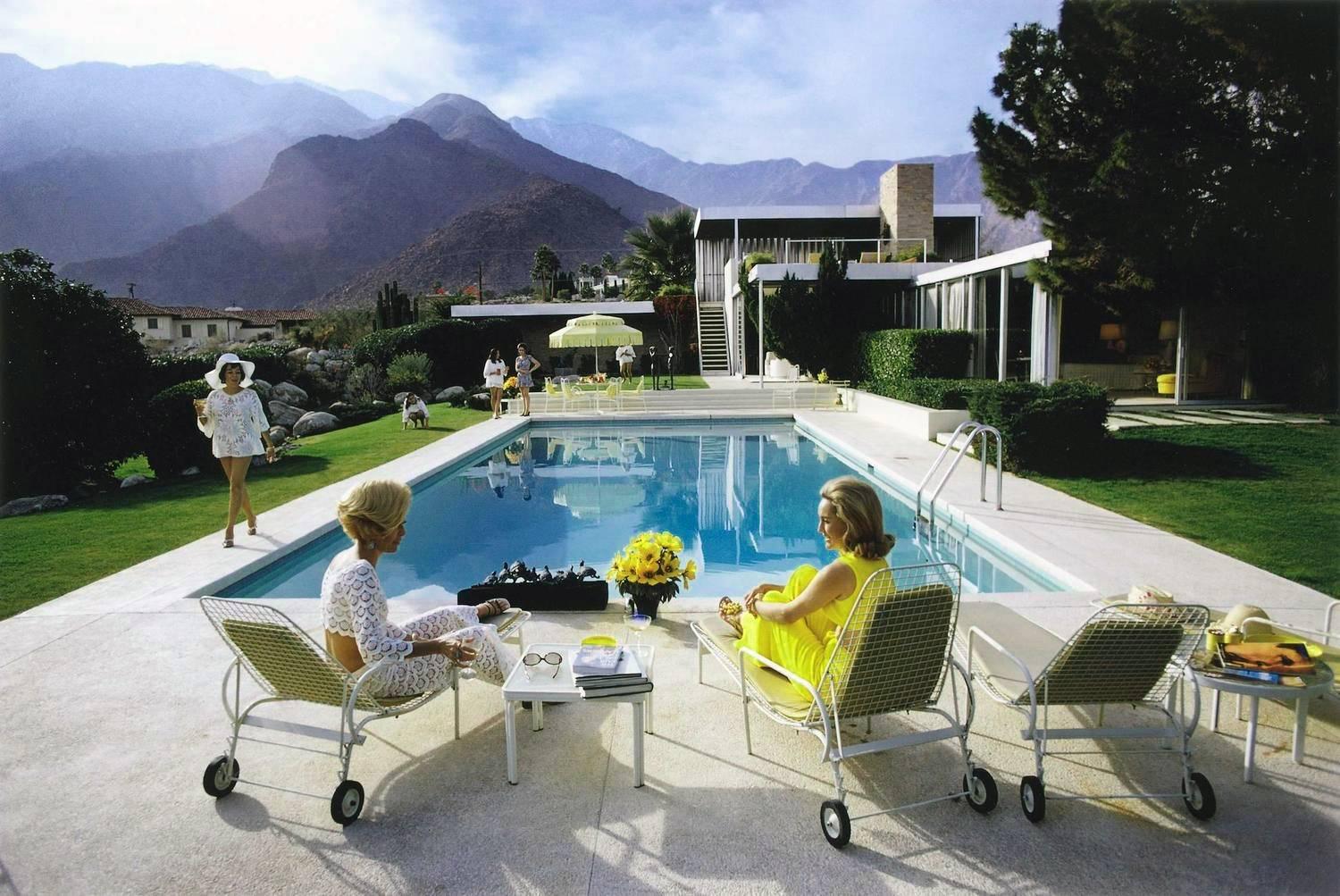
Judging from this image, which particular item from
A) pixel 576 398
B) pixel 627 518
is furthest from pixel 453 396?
pixel 627 518

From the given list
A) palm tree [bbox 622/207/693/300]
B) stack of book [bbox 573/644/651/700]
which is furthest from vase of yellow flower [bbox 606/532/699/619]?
palm tree [bbox 622/207/693/300]

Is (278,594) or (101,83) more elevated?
(101,83)

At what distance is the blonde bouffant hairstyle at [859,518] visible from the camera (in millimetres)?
3117

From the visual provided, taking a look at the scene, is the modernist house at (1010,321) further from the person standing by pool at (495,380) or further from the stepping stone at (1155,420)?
the person standing by pool at (495,380)

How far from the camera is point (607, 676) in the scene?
3182mm

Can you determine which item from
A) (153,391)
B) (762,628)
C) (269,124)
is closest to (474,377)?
(153,391)

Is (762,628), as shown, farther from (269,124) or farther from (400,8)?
(269,124)

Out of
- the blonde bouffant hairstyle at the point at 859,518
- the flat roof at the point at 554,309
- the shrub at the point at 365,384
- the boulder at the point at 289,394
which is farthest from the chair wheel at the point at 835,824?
the flat roof at the point at 554,309

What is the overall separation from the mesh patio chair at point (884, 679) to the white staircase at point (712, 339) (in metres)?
25.1

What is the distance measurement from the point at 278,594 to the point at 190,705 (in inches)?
118

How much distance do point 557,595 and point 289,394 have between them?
62.2 ft

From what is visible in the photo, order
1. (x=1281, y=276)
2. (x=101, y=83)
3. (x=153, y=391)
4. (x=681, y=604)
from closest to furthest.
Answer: (x=681, y=604), (x=153, y=391), (x=1281, y=276), (x=101, y=83)

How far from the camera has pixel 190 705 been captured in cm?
393

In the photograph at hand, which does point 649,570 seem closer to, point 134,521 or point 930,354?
point 134,521
